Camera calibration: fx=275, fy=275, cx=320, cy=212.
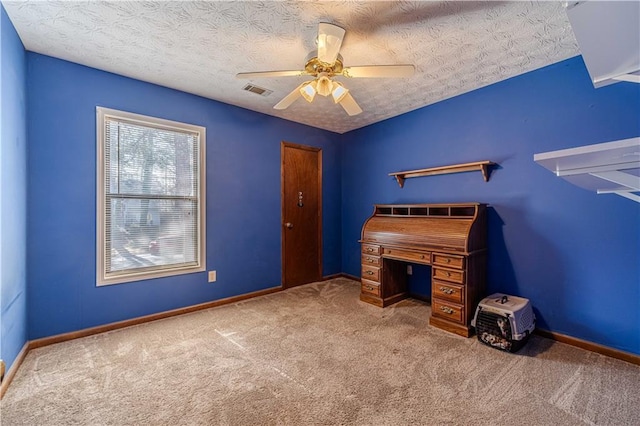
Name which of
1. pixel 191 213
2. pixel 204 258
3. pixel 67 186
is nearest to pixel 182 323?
pixel 204 258

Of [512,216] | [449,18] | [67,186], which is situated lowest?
[512,216]

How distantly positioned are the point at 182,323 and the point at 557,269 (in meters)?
3.58

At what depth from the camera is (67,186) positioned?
242 cm

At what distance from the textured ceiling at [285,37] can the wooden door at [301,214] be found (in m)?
1.33

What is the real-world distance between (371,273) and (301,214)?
1433mm

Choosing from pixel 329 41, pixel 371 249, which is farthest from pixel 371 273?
pixel 329 41

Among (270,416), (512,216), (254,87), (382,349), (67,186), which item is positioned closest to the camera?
(270,416)

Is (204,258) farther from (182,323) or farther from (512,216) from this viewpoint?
(512,216)

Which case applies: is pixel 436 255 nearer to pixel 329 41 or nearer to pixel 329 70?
pixel 329 70

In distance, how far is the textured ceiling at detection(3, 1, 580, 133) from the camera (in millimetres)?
1777

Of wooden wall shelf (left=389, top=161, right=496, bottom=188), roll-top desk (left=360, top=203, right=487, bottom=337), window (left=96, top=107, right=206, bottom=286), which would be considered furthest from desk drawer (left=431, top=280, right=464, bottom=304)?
window (left=96, top=107, right=206, bottom=286)

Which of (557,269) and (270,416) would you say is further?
(557,269)

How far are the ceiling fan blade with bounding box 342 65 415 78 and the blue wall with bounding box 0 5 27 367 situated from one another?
229 cm

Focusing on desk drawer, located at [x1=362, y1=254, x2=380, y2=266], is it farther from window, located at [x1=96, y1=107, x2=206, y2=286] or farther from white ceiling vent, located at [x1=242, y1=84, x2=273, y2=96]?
white ceiling vent, located at [x1=242, y1=84, x2=273, y2=96]
